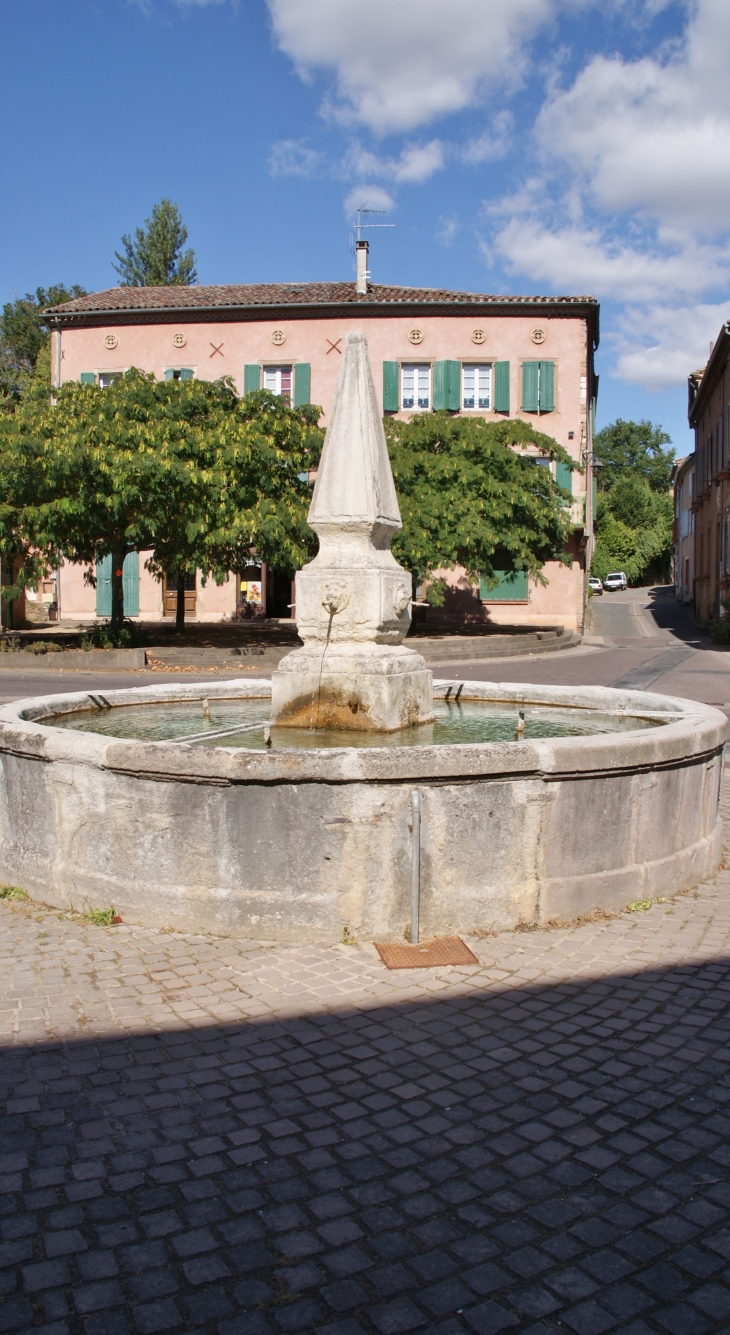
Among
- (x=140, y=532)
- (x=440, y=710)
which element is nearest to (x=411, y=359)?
(x=140, y=532)

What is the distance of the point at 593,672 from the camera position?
19234 millimetres

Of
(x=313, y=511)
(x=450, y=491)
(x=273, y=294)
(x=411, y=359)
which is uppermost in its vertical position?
(x=273, y=294)

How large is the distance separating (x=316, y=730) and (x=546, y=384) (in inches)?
1040

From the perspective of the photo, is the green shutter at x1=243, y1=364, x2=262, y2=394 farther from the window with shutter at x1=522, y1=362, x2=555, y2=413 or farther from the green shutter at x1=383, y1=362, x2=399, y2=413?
the window with shutter at x1=522, y1=362, x2=555, y2=413

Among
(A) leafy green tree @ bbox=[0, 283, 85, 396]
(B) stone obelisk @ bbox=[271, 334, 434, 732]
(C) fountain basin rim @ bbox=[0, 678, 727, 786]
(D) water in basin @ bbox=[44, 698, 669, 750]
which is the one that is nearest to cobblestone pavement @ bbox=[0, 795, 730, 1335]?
(C) fountain basin rim @ bbox=[0, 678, 727, 786]

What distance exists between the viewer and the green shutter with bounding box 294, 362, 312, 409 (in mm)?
30766

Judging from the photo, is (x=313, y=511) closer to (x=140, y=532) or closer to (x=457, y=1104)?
(x=457, y=1104)

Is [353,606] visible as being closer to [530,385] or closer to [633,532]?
[530,385]

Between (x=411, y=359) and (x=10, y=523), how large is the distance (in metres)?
15.8

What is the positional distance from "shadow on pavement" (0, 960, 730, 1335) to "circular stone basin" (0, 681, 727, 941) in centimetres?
76

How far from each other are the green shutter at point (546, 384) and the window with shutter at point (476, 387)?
1.67m

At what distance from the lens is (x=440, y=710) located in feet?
25.5

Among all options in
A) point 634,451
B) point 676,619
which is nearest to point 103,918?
point 676,619

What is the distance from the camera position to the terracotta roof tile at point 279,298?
2978 centimetres
